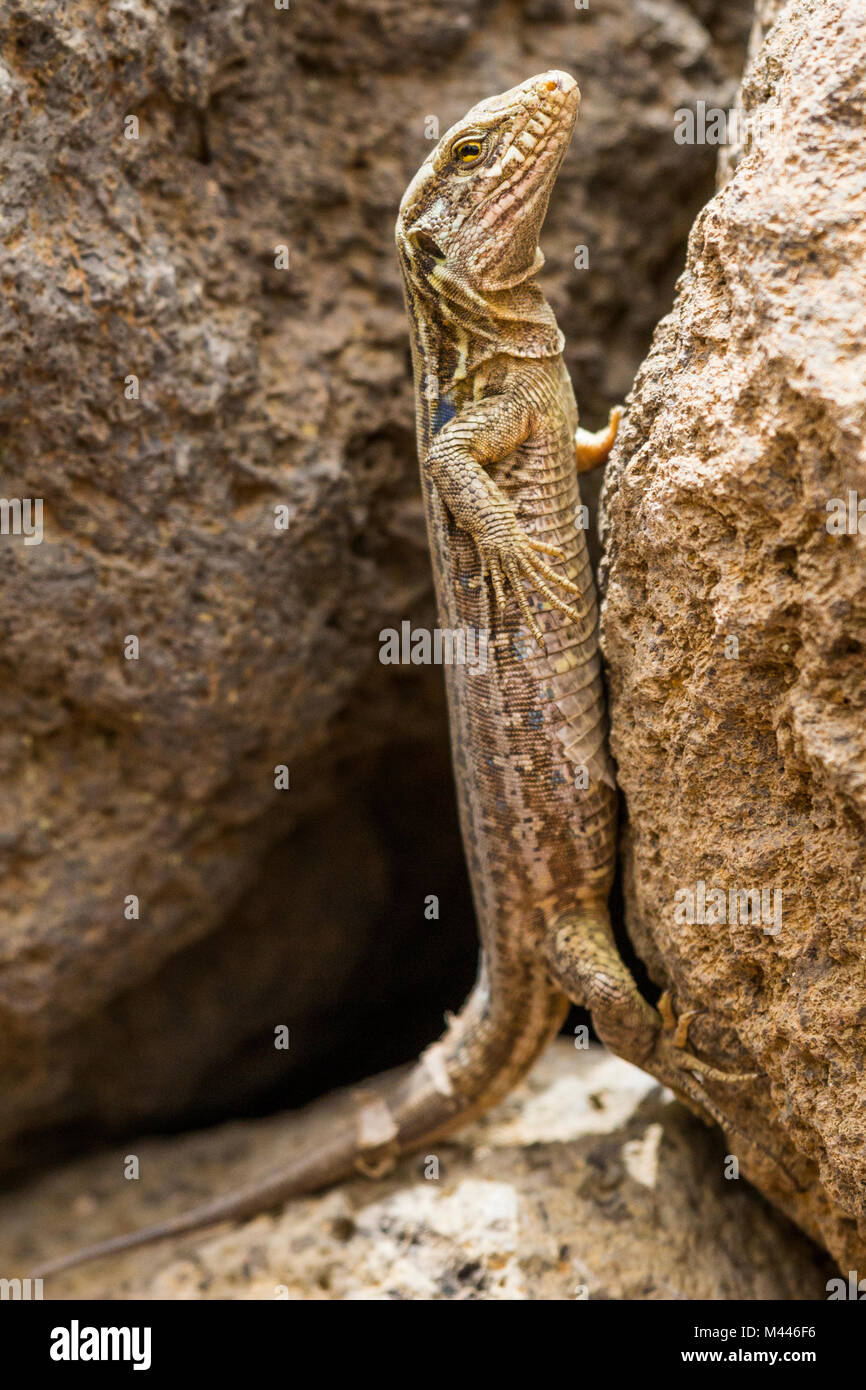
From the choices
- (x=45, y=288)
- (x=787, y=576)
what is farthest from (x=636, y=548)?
(x=45, y=288)

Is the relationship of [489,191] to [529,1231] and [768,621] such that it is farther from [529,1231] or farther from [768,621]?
[529,1231]

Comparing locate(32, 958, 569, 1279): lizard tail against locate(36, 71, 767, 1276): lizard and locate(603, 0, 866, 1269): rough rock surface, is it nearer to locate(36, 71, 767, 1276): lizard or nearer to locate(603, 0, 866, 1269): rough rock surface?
locate(36, 71, 767, 1276): lizard

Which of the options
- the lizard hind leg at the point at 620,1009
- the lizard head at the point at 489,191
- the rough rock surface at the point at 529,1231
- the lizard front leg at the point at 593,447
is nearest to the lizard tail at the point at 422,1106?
the rough rock surface at the point at 529,1231

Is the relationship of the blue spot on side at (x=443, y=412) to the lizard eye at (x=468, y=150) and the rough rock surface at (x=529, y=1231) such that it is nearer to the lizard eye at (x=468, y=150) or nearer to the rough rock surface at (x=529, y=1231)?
the lizard eye at (x=468, y=150)

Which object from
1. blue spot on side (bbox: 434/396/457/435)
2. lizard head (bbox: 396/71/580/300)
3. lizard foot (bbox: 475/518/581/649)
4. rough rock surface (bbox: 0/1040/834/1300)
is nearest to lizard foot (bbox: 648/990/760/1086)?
rough rock surface (bbox: 0/1040/834/1300)

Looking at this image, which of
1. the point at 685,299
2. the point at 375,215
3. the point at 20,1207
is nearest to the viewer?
the point at 685,299

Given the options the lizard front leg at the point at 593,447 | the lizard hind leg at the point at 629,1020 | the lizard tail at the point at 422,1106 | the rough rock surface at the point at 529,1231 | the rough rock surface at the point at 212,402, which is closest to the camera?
the lizard hind leg at the point at 629,1020

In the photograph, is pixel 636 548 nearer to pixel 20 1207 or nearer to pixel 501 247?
pixel 501 247
